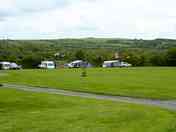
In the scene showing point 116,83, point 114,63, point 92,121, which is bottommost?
point 92,121

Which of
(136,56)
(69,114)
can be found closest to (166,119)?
(69,114)

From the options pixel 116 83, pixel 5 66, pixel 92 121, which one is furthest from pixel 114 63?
pixel 92 121

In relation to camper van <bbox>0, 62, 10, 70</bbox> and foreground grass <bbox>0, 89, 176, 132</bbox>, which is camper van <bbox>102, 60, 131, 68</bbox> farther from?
foreground grass <bbox>0, 89, 176, 132</bbox>

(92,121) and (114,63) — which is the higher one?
(114,63)

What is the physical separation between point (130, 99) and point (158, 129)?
10927mm

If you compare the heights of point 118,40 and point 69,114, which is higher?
point 118,40

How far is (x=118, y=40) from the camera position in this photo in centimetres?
19800

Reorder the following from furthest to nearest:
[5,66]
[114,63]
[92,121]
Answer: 1. [114,63]
2. [5,66]
3. [92,121]

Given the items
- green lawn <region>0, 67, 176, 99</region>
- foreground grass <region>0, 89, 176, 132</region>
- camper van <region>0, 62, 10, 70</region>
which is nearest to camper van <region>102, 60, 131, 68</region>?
camper van <region>0, 62, 10, 70</region>

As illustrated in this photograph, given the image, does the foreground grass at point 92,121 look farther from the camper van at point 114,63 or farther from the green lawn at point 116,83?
the camper van at point 114,63

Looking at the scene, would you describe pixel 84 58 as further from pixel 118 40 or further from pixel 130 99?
pixel 118 40

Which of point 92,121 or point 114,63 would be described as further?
point 114,63

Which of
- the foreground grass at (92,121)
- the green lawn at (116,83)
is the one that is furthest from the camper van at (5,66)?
the foreground grass at (92,121)

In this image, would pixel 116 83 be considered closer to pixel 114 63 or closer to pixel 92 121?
pixel 92 121
